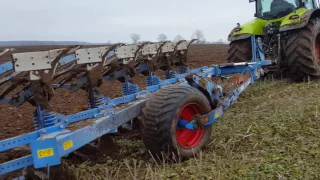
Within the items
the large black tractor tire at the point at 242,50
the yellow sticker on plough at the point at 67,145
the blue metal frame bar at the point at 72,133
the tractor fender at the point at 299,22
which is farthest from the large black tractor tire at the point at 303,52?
the yellow sticker on plough at the point at 67,145

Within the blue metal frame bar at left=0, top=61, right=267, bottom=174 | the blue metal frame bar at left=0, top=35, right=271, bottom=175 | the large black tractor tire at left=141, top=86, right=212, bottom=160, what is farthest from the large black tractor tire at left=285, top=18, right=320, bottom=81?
the large black tractor tire at left=141, top=86, right=212, bottom=160

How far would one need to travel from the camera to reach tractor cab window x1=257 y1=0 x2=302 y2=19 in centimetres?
773

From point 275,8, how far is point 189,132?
511 centimetres

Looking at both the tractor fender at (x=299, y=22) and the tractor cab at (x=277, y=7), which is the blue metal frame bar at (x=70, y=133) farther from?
the tractor cab at (x=277, y=7)

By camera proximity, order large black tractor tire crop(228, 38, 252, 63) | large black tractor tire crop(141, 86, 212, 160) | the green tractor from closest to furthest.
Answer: large black tractor tire crop(141, 86, 212, 160) → the green tractor → large black tractor tire crop(228, 38, 252, 63)

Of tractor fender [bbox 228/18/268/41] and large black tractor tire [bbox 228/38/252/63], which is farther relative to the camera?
large black tractor tire [bbox 228/38/252/63]

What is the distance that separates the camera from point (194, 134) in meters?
3.85

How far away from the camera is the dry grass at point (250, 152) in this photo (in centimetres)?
300

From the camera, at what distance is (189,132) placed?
3854mm

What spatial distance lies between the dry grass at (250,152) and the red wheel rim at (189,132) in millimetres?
161

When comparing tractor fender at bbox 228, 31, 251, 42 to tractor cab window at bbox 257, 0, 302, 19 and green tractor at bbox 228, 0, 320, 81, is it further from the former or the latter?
tractor cab window at bbox 257, 0, 302, 19

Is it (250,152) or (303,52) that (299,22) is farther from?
(250,152)

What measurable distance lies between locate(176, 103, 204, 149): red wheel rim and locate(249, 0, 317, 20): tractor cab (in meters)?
4.87

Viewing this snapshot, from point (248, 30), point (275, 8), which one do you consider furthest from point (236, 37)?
point (275, 8)
